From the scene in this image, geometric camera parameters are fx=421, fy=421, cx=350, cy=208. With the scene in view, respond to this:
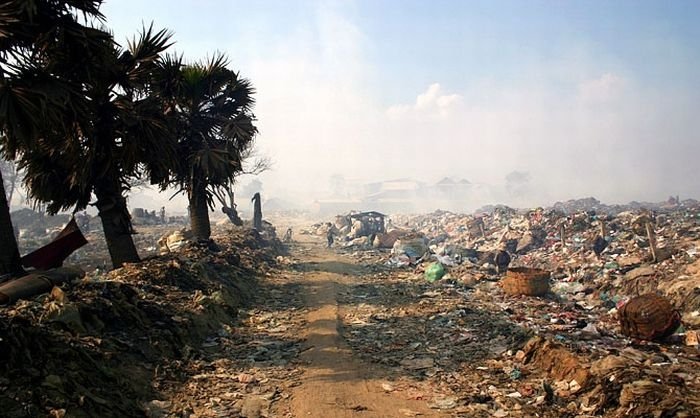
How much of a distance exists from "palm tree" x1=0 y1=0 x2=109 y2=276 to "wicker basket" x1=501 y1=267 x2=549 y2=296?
9469mm

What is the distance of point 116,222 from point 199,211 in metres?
3.61

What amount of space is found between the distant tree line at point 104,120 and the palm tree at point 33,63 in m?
0.01

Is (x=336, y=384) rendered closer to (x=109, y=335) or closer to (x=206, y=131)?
→ (x=109, y=335)

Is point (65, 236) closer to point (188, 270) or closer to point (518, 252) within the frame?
point (188, 270)

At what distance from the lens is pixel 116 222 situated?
29.2 feet

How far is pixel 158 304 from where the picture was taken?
699 cm

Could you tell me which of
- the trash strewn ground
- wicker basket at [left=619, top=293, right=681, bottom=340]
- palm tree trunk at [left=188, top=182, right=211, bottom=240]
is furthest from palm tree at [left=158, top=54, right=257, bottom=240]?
wicker basket at [left=619, top=293, right=681, bottom=340]

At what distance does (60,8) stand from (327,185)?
136514mm

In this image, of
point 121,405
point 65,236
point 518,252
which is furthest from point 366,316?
point 518,252

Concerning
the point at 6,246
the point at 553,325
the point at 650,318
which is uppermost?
the point at 6,246

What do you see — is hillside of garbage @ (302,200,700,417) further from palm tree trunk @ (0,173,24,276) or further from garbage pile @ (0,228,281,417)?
palm tree trunk @ (0,173,24,276)

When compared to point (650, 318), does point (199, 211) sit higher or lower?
higher

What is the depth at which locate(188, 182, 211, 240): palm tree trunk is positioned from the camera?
12127mm

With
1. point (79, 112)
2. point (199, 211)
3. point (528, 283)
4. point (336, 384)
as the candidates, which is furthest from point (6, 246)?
point (528, 283)
